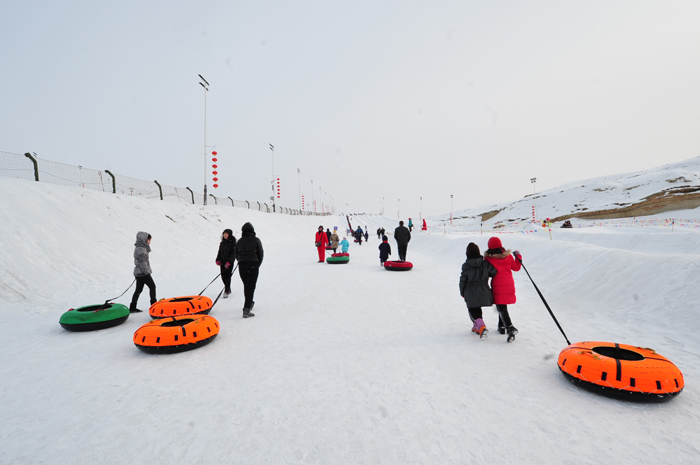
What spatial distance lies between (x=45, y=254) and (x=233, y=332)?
765 centimetres

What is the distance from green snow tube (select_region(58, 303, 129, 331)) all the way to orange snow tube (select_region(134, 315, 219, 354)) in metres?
1.76

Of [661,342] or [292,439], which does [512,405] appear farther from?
[661,342]

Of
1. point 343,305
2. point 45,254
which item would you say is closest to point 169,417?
point 343,305

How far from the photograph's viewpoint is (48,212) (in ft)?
37.7

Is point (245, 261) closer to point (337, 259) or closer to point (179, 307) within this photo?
point (179, 307)

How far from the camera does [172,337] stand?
4.69m

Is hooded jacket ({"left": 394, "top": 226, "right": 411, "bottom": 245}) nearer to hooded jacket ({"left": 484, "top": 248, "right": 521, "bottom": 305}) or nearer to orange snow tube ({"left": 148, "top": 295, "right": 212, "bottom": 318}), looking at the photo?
hooded jacket ({"left": 484, "top": 248, "right": 521, "bottom": 305})

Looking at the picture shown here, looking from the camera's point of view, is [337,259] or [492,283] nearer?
[492,283]

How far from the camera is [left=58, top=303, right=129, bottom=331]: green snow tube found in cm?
573

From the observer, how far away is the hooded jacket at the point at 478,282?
511 centimetres

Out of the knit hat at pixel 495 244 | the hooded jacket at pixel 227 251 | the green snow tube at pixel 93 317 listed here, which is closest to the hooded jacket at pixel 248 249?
the hooded jacket at pixel 227 251

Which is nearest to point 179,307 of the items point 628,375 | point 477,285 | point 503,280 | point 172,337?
point 172,337

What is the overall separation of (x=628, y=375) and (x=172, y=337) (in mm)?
5512

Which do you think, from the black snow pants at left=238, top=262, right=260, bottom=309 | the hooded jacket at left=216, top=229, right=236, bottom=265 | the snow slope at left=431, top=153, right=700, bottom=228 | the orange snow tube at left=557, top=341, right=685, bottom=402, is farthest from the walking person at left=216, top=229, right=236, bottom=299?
the snow slope at left=431, top=153, right=700, bottom=228
